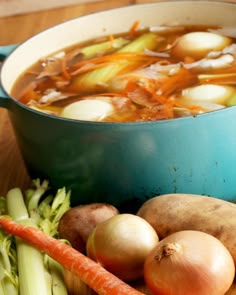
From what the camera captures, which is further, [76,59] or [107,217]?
[76,59]

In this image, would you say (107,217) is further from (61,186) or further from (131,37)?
(131,37)

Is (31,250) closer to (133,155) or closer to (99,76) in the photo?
(133,155)

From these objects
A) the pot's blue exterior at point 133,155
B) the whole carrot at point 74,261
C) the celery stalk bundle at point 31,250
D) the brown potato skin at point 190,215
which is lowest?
the celery stalk bundle at point 31,250

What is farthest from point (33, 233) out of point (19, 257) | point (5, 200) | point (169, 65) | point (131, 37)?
point (131, 37)

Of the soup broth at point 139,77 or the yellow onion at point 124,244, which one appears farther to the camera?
the soup broth at point 139,77

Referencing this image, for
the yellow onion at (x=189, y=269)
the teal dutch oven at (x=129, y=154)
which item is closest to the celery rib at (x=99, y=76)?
the teal dutch oven at (x=129, y=154)

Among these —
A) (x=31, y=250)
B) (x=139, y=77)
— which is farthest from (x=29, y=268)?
(x=139, y=77)

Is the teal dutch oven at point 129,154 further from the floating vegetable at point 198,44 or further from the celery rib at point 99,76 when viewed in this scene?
the floating vegetable at point 198,44
